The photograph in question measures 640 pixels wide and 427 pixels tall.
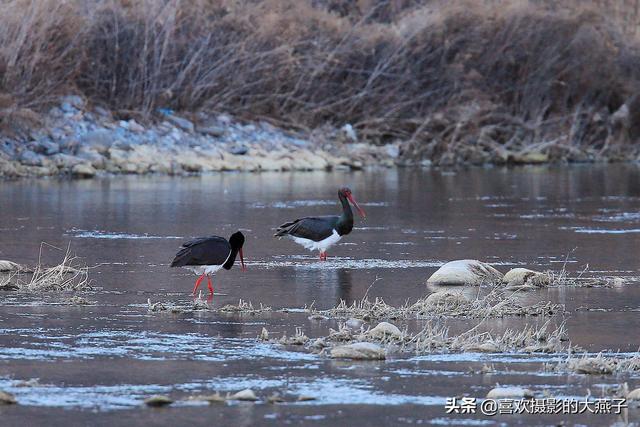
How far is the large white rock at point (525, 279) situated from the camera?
14.1m

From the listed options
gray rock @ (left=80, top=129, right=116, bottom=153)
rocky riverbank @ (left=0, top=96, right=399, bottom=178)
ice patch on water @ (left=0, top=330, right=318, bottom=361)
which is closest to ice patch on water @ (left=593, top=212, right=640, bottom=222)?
ice patch on water @ (left=0, top=330, right=318, bottom=361)

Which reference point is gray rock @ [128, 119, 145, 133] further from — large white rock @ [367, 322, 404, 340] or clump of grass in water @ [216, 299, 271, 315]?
large white rock @ [367, 322, 404, 340]

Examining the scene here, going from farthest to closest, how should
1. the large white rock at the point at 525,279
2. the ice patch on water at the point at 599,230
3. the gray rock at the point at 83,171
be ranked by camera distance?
the gray rock at the point at 83,171, the ice patch on water at the point at 599,230, the large white rock at the point at 525,279

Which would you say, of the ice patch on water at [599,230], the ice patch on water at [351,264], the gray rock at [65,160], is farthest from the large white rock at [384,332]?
the gray rock at [65,160]

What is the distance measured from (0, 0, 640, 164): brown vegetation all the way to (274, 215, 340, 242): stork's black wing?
19.2m

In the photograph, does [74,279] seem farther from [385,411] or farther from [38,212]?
[38,212]

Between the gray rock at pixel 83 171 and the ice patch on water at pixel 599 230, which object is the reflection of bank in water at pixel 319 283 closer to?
the ice patch on water at pixel 599 230

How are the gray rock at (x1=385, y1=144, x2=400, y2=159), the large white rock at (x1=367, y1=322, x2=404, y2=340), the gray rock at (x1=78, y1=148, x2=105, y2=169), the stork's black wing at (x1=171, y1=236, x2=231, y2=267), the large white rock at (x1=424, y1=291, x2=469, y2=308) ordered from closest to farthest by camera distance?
the large white rock at (x1=367, y1=322, x2=404, y2=340), the large white rock at (x1=424, y1=291, x2=469, y2=308), the stork's black wing at (x1=171, y1=236, x2=231, y2=267), the gray rock at (x1=78, y1=148, x2=105, y2=169), the gray rock at (x1=385, y1=144, x2=400, y2=159)

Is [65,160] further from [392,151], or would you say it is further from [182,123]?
[392,151]

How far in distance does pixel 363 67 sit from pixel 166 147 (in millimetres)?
10006

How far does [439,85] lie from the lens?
4559 centimetres

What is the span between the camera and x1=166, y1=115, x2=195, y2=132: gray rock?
38.6 meters

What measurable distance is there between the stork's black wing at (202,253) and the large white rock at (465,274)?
2.50 m

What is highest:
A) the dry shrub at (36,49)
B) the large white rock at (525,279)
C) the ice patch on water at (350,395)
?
the dry shrub at (36,49)
